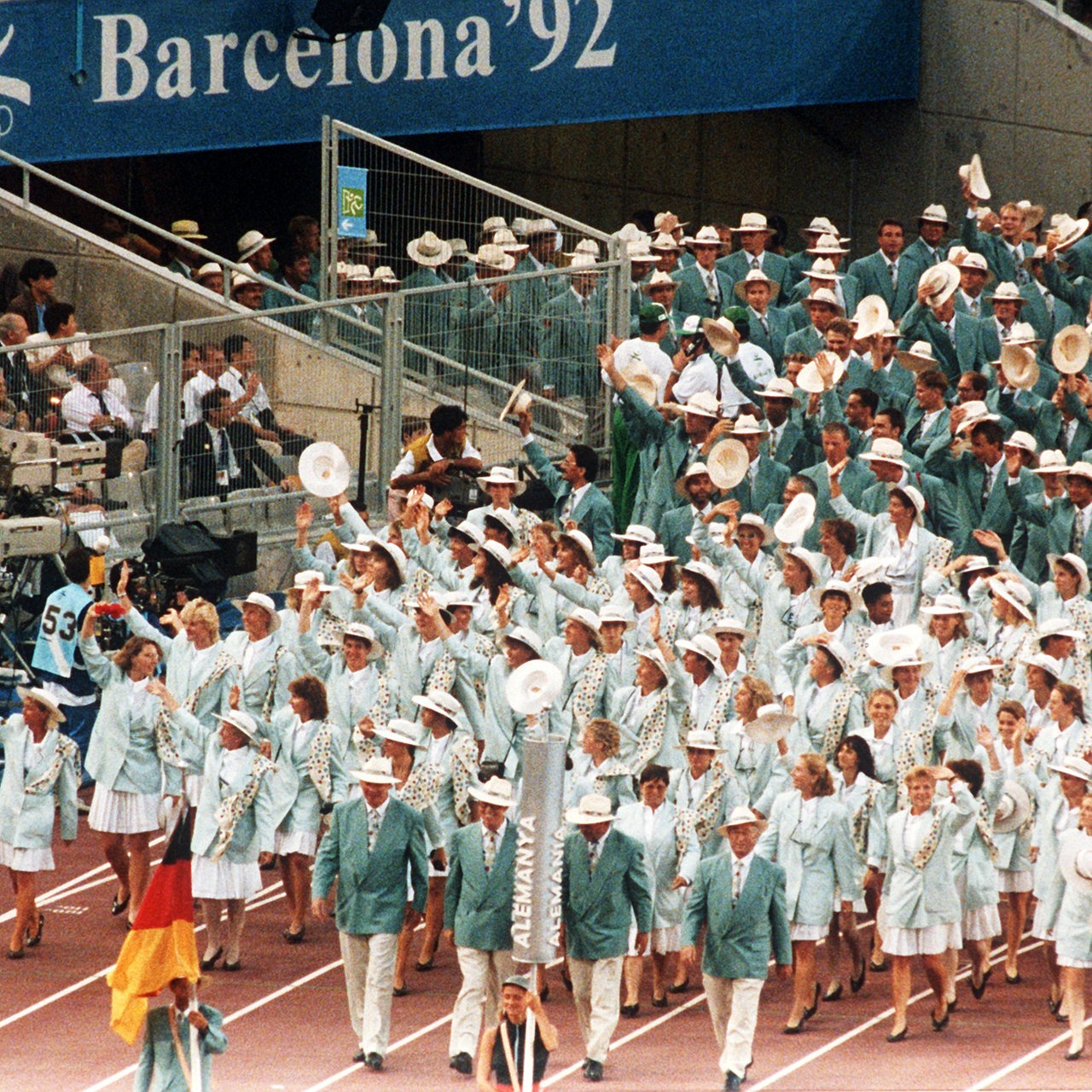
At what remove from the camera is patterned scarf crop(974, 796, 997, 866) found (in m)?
14.4

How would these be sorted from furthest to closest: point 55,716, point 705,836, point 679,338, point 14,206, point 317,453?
point 14,206
point 679,338
point 317,453
point 55,716
point 705,836

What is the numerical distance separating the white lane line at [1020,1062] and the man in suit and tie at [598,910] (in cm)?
177

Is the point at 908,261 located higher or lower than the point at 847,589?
higher

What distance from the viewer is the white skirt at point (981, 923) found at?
47.2ft

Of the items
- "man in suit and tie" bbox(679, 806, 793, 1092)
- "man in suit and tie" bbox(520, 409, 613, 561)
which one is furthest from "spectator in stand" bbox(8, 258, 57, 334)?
"man in suit and tie" bbox(679, 806, 793, 1092)

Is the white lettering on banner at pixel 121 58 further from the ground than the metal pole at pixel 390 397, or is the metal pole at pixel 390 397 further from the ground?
the white lettering on banner at pixel 121 58

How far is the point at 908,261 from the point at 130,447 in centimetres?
641

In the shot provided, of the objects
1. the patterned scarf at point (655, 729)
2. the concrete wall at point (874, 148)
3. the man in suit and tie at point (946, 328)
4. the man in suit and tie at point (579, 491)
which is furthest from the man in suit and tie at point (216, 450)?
the concrete wall at point (874, 148)

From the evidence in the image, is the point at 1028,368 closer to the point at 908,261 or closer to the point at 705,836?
the point at 908,261

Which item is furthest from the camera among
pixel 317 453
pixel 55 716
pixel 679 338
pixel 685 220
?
pixel 685 220

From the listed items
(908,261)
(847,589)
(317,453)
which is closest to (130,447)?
(317,453)

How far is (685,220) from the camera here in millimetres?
27031

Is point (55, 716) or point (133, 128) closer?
point (55, 716)

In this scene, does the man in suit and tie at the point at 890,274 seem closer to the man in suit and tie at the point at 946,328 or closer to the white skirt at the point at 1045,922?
the man in suit and tie at the point at 946,328
